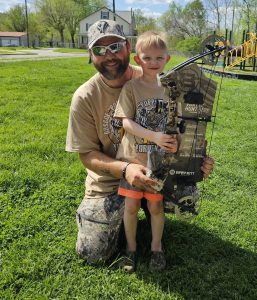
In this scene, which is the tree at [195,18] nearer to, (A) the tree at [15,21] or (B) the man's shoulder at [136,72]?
(A) the tree at [15,21]

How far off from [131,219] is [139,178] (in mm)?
452

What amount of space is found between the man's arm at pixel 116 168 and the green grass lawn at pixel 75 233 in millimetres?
670

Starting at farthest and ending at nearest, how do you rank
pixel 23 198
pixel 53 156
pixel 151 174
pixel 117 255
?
pixel 53 156 → pixel 23 198 → pixel 117 255 → pixel 151 174

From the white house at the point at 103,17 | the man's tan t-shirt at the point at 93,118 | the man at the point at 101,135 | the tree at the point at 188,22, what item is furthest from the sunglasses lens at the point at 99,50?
the white house at the point at 103,17

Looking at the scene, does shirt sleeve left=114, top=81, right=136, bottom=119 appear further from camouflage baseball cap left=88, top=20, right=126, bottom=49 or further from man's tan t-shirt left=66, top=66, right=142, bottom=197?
camouflage baseball cap left=88, top=20, right=126, bottom=49

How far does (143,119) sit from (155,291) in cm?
114

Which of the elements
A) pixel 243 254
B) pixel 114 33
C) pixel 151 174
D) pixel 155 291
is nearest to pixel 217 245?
pixel 243 254

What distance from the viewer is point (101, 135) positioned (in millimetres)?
2957

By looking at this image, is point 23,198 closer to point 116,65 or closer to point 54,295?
point 54,295

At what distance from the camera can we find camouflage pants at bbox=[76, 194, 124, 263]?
9.42 feet

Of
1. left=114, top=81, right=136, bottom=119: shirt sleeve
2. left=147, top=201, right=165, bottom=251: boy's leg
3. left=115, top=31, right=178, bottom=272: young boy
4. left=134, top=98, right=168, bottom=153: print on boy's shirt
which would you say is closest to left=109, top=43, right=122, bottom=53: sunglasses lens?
left=115, top=31, right=178, bottom=272: young boy

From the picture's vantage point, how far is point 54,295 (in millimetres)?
2551

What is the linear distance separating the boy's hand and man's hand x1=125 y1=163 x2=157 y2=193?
0.81 feet

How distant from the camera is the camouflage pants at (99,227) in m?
2.87
